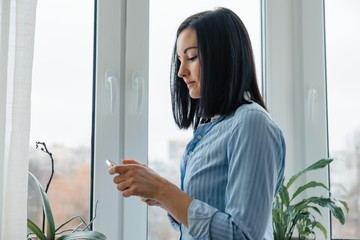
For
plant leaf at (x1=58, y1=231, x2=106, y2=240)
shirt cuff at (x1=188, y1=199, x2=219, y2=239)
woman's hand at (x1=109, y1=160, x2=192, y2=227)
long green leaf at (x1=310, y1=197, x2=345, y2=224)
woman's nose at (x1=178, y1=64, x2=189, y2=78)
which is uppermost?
woman's nose at (x1=178, y1=64, x2=189, y2=78)

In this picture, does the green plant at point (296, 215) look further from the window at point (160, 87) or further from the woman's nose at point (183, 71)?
the woman's nose at point (183, 71)

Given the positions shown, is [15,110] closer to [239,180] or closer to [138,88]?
[138,88]

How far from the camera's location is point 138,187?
1.15 meters

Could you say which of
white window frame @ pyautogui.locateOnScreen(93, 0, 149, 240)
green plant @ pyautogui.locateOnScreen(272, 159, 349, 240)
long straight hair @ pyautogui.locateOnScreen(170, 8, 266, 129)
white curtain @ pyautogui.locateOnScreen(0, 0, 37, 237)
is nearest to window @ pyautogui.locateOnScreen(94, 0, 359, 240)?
white window frame @ pyautogui.locateOnScreen(93, 0, 149, 240)

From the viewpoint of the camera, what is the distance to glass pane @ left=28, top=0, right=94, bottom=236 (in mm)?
1725

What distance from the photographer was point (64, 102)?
1771mm

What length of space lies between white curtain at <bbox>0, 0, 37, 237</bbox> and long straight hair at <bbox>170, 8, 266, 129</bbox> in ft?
1.52

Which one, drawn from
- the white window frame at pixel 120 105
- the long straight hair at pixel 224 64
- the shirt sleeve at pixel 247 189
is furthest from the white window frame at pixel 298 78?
the shirt sleeve at pixel 247 189

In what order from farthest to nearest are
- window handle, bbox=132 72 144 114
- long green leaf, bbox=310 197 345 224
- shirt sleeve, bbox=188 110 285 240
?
window handle, bbox=132 72 144 114 < long green leaf, bbox=310 197 345 224 < shirt sleeve, bbox=188 110 285 240

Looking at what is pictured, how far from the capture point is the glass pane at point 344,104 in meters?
2.02

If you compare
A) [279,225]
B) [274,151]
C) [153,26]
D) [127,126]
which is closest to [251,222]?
[274,151]

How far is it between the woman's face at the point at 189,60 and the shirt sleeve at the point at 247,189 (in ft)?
0.74

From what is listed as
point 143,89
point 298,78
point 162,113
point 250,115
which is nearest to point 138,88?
point 143,89

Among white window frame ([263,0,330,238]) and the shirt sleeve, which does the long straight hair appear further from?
white window frame ([263,0,330,238])
